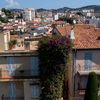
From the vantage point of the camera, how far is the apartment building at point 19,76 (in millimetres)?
23422

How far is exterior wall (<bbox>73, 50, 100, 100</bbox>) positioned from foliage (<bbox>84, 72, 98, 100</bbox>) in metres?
1.38

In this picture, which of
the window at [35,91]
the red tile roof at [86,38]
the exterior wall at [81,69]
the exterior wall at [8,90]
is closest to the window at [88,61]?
the exterior wall at [81,69]

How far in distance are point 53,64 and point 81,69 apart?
2.34 m

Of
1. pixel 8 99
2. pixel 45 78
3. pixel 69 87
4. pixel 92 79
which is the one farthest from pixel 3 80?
pixel 92 79

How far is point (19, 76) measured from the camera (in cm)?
2384

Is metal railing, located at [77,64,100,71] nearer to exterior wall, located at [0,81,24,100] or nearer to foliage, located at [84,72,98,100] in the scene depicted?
foliage, located at [84,72,98,100]

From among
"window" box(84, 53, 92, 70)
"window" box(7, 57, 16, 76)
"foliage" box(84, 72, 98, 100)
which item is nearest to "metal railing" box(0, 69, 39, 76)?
"window" box(7, 57, 16, 76)

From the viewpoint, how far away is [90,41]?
24.1 m

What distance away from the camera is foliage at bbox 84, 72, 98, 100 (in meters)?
21.5

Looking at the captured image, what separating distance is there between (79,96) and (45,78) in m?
2.99

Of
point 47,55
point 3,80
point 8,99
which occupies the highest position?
point 47,55

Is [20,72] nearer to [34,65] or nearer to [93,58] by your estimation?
[34,65]

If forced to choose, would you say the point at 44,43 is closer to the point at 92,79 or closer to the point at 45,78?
the point at 45,78

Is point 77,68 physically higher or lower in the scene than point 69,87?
higher
